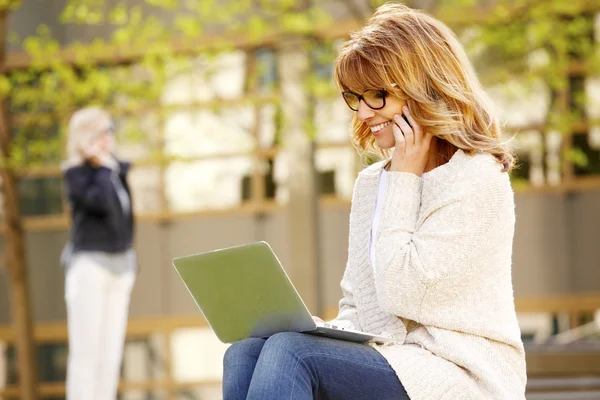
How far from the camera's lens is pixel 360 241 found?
3.08 metres

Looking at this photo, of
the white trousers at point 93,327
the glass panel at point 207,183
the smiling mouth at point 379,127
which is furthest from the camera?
the glass panel at point 207,183

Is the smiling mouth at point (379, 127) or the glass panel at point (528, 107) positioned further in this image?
the glass panel at point (528, 107)

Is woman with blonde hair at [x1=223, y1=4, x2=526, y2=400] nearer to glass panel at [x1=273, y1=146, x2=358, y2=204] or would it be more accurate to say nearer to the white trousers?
the white trousers

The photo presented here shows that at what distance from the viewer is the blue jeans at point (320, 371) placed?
8.57 ft

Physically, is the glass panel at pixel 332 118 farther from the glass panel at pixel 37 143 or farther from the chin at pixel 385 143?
the chin at pixel 385 143

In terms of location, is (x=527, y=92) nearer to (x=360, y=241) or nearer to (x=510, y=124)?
(x=510, y=124)

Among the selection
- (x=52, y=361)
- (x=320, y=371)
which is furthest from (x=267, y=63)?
(x=320, y=371)

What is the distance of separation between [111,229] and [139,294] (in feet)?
18.9

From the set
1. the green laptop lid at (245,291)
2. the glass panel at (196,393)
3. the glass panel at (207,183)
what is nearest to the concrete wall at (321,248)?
the glass panel at (207,183)

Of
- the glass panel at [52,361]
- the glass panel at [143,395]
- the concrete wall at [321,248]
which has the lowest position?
the glass panel at [143,395]

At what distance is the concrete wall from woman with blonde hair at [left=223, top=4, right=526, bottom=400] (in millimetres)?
7132

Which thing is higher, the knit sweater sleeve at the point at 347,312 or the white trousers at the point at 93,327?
the knit sweater sleeve at the point at 347,312

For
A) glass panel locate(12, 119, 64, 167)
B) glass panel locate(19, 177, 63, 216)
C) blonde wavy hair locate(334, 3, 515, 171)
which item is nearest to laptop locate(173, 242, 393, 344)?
blonde wavy hair locate(334, 3, 515, 171)

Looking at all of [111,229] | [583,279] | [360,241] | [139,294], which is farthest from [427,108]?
[139,294]
